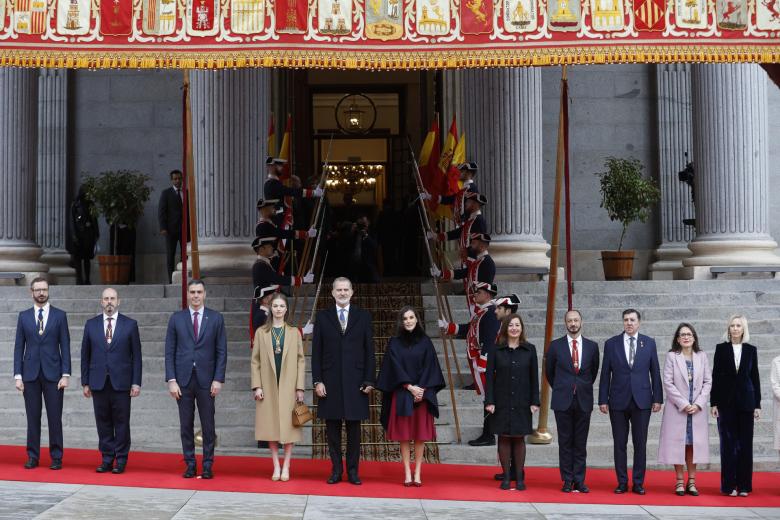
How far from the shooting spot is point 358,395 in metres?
11.4

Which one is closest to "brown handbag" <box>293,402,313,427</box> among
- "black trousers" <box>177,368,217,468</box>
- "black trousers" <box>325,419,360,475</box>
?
"black trousers" <box>325,419,360,475</box>

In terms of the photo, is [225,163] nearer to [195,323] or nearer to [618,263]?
[618,263]

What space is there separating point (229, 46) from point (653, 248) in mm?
13236

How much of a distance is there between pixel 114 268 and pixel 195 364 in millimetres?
9883

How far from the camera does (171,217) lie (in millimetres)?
20156

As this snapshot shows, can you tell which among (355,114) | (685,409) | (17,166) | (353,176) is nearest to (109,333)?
(685,409)

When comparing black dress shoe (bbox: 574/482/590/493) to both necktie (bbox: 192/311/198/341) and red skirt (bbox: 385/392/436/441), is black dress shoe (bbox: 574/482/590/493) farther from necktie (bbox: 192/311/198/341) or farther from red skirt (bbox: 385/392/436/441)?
necktie (bbox: 192/311/198/341)

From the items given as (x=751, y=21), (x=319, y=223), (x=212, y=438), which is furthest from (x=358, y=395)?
(x=319, y=223)

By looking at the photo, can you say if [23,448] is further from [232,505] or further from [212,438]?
[232,505]

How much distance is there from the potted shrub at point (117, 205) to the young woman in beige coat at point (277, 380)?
993 cm

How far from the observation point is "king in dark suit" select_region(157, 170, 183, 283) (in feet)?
65.9

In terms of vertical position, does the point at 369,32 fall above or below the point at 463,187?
above

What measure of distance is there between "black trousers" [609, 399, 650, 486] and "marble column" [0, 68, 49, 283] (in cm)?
1128

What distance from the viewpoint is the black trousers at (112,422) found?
1161 centimetres
